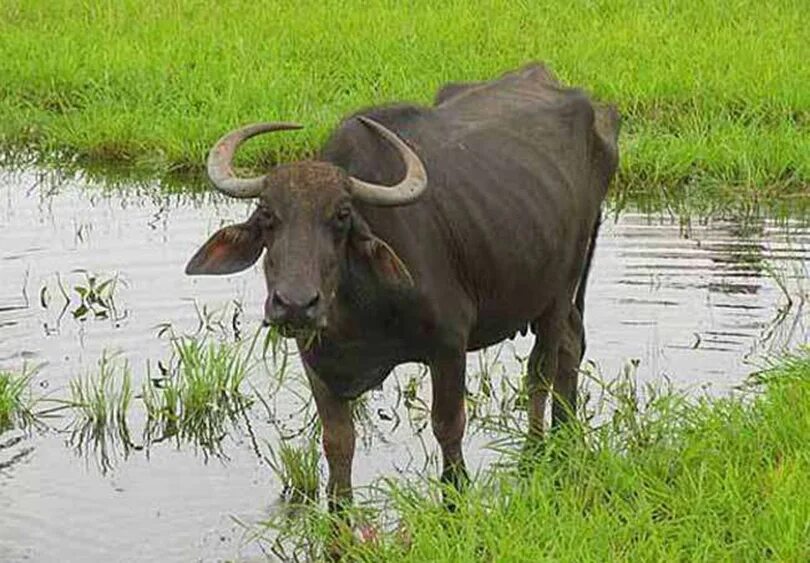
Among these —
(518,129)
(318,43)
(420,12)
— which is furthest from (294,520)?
(420,12)

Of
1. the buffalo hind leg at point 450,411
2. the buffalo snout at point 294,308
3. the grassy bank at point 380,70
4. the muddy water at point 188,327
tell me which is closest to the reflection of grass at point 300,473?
the muddy water at point 188,327

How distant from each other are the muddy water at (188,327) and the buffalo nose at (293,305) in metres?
1.08

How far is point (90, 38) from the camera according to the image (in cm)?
1147

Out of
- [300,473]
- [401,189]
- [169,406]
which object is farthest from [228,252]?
[169,406]

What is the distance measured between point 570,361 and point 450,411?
3.25ft

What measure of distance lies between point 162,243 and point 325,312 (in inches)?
160

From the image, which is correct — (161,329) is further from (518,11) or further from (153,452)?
(518,11)

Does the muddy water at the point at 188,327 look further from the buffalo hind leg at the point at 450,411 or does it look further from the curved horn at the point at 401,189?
the curved horn at the point at 401,189

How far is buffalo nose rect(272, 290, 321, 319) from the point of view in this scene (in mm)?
4129

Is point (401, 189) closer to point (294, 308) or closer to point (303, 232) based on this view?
point (303, 232)

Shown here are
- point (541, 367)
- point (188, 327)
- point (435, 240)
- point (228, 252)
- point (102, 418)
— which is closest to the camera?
point (228, 252)

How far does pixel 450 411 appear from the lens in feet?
16.5

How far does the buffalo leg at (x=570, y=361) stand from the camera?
588 centimetres

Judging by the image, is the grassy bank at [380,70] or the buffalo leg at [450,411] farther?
the grassy bank at [380,70]
